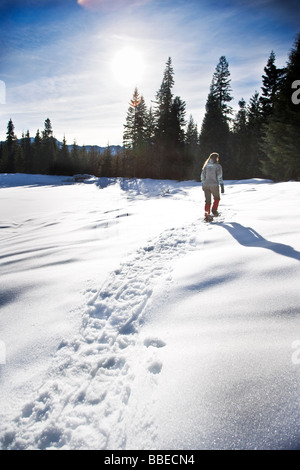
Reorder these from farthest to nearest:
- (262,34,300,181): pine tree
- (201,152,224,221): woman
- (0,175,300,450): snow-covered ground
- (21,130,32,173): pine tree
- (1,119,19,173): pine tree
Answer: (21,130,32,173): pine tree → (1,119,19,173): pine tree → (262,34,300,181): pine tree → (201,152,224,221): woman → (0,175,300,450): snow-covered ground

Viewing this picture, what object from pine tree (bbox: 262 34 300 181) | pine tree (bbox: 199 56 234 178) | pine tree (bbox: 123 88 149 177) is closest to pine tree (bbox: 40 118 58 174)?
pine tree (bbox: 123 88 149 177)

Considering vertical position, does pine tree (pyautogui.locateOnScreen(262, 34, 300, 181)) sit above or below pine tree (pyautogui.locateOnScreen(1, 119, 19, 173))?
below

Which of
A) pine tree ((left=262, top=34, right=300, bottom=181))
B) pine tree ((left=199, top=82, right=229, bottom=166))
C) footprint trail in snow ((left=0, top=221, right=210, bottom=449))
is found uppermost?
pine tree ((left=199, top=82, right=229, bottom=166))

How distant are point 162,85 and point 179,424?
113 feet

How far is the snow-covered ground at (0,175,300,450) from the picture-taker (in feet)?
4.15

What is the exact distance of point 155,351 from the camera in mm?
1788

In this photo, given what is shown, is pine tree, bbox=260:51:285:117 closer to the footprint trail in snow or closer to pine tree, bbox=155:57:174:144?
pine tree, bbox=155:57:174:144

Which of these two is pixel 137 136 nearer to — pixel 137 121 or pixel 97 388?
pixel 137 121

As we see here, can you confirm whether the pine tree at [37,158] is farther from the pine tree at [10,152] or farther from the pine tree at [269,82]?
the pine tree at [269,82]

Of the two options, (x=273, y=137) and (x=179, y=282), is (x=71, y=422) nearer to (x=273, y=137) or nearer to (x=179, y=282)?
(x=179, y=282)

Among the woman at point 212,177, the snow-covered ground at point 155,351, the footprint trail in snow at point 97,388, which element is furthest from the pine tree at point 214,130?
the footprint trail in snow at point 97,388

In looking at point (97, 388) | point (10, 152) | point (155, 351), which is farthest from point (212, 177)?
point (10, 152)
